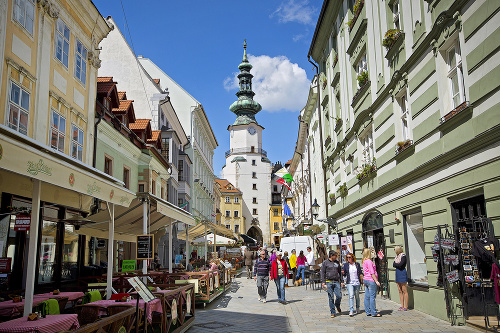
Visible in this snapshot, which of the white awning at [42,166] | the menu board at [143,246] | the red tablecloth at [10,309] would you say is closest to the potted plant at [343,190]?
the menu board at [143,246]

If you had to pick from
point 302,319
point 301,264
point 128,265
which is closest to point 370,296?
point 302,319

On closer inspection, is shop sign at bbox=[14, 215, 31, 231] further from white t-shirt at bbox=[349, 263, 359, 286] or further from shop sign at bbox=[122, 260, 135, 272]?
white t-shirt at bbox=[349, 263, 359, 286]

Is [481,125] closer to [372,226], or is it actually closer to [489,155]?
[489,155]

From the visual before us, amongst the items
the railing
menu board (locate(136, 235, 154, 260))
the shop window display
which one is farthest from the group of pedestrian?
the railing

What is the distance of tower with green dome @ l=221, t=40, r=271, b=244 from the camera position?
93.4 m

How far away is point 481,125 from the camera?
8352mm

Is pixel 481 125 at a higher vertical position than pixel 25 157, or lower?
higher

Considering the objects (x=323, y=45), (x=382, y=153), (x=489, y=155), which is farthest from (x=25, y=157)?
(x=323, y=45)

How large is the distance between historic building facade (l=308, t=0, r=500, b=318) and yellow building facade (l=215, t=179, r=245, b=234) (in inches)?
2868

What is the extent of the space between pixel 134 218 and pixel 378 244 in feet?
27.7

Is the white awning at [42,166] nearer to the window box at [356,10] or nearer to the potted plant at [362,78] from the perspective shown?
the potted plant at [362,78]

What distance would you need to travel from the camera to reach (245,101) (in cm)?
9350

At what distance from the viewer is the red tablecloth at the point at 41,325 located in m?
5.13

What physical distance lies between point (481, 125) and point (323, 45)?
18442 mm
